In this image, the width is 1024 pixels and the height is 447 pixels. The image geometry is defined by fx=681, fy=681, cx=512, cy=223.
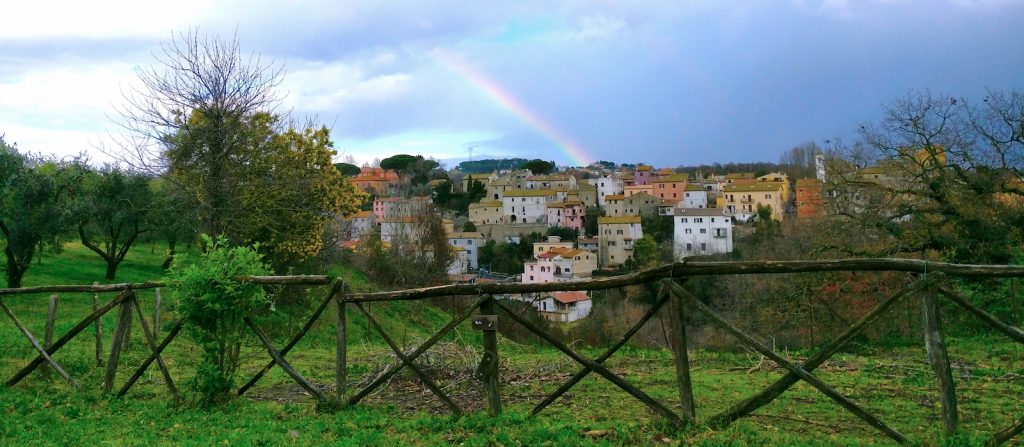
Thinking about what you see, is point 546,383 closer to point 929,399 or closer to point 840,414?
point 840,414

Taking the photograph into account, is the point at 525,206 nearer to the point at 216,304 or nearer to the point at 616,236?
the point at 616,236

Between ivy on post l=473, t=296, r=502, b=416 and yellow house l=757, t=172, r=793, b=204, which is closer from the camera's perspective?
ivy on post l=473, t=296, r=502, b=416

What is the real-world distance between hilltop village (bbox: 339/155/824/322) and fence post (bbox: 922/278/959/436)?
70.6 m

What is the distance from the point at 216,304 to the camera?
7.91 m

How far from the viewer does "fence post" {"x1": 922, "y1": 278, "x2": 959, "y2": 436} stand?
5516 mm

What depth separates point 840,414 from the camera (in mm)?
6910

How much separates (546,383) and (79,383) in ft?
21.5

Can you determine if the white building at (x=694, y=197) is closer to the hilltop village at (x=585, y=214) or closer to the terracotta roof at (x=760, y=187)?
the hilltop village at (x=585, y=214)

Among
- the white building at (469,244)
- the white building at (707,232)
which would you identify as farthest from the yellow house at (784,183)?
the white building at (469,244)

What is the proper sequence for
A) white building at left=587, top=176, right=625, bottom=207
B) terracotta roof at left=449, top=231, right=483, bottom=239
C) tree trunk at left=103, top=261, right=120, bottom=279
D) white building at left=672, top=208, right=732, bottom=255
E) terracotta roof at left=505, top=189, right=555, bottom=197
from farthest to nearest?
white building at left=587, top=176, right=625, bottom=207 < terracotta roof at left=505, top=189, right=555, bottom=197 < terracotta roof at left=449, top=231, right=483, bottom=239 < white building at left=672, top=208, right=732, bottom=255 < tree trunk at left=103, top=261, right=120, bottom=279

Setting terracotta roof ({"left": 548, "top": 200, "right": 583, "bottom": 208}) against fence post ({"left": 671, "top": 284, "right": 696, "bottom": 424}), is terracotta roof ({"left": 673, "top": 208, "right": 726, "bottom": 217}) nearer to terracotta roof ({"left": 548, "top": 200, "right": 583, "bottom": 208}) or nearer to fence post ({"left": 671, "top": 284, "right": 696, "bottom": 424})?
terracotta roof ({"left": 548, "top": 200, "right": 583, "bottom": 208})

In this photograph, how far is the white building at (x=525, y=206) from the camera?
389ft

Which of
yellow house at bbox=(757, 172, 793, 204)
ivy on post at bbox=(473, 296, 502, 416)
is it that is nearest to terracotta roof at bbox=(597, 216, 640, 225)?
yellow house at bbox=(757, 172, 793, 204)

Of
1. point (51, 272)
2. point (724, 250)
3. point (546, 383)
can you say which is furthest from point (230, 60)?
point (724, 250)
